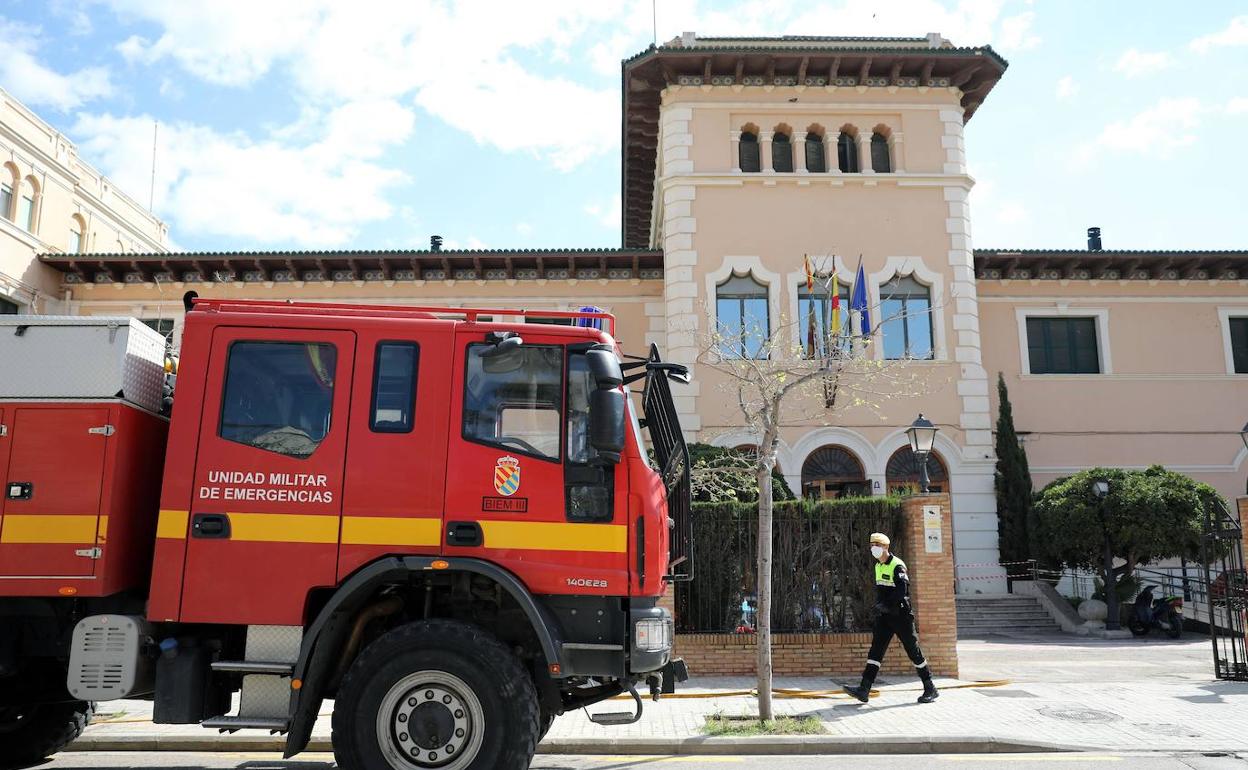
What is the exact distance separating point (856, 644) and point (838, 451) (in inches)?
388

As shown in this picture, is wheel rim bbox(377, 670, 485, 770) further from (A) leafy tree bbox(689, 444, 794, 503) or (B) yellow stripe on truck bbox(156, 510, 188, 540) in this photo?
(A) leafy tree bbox(689, 444, 794, 503)

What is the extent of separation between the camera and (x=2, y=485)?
578cm

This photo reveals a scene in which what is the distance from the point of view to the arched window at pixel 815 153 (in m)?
22.9

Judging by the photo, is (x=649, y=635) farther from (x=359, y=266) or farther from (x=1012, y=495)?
(x=359, y=266)

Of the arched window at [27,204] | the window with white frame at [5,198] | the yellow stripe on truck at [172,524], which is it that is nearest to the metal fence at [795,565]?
the yellow stripe on truck at [172,524]

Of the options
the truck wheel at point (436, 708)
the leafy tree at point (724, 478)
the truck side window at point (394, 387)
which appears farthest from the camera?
the leafy tree at point (724, 478)

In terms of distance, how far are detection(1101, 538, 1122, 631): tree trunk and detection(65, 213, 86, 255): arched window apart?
91.5 ft

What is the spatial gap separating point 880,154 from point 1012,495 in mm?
9112

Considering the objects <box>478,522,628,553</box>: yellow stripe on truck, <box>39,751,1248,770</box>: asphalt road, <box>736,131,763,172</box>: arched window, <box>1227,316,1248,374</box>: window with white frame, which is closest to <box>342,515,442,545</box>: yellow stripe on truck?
<box>478,522,628,553</box>: yellow stripe on truck

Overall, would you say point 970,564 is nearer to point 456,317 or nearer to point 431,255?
point 431,255

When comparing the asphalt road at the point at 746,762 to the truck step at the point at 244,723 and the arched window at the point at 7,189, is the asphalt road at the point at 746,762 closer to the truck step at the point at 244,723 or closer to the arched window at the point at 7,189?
the truck step at the point at 244,723

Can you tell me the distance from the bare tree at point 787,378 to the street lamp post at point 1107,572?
4238 mm

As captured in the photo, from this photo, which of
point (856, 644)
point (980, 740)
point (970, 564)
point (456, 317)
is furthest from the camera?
point (970, 564)

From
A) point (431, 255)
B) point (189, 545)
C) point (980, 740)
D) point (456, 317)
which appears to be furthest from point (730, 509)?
point (431, 255)
